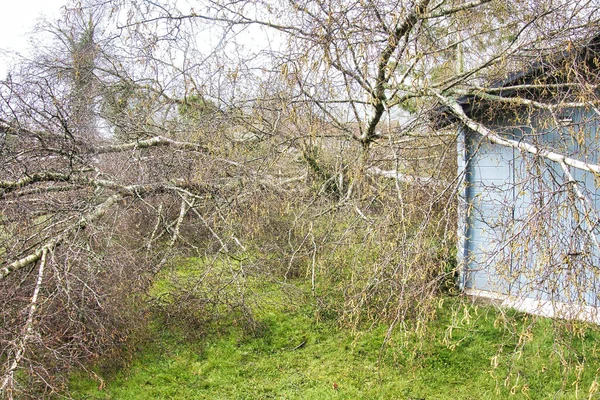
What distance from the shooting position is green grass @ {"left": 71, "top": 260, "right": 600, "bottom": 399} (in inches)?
178

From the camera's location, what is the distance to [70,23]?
6195 millimetres

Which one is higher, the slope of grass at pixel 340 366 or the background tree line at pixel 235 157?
the background tree line at pixel 235 157

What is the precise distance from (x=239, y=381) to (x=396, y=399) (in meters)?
1.66

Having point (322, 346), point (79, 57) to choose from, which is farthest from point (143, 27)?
point (322, 346)

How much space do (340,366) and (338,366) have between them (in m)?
0.02

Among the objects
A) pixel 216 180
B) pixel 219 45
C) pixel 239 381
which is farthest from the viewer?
pixel 216 180

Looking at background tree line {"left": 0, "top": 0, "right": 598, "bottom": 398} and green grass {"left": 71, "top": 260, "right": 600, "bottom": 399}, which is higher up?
background tree line {"left": 0, "top": 0, "right": 598, "bottom": 398}

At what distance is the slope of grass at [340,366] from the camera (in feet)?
14.9

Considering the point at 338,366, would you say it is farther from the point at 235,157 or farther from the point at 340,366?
the point at 235,157

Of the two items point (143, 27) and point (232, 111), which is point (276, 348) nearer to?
point (232, 111)

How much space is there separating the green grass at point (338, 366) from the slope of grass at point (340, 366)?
1 cm

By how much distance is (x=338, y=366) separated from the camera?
5121 mm

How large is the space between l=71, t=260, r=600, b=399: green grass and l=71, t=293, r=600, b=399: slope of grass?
11 mm

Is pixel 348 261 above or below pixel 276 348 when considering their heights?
above
